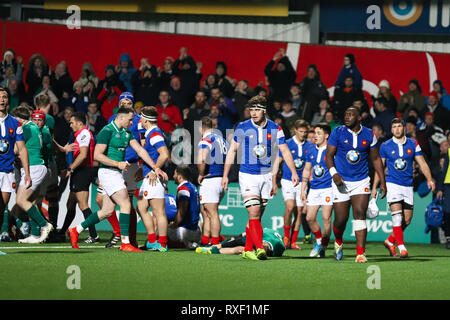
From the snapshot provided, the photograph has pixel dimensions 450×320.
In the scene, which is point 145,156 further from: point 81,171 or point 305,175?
point 305,175

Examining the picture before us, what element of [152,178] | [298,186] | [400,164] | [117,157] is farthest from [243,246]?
[298,186]

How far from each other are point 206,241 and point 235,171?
5.53 m

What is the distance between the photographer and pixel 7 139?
460 inches

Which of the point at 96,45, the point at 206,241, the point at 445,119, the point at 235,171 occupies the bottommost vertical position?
the point at 206,241

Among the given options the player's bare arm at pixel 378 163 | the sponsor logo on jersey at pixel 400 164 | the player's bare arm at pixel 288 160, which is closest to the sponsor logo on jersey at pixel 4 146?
the player's bare arm at pixel 288 160

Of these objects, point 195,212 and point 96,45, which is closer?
point 195,212

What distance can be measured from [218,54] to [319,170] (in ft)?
36.2

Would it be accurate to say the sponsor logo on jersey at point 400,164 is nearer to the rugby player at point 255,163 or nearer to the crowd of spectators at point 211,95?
the rugby player at point 255,163

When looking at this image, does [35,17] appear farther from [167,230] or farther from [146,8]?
[167,230]

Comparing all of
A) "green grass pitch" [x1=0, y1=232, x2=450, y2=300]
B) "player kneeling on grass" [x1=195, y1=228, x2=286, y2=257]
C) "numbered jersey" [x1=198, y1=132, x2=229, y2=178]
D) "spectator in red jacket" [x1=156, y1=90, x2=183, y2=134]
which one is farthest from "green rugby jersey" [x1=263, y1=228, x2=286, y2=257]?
"spectator in red jacket" [x1=156, y1=90, x2=183, y2=134]

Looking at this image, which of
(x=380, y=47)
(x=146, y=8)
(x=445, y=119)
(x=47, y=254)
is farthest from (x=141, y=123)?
(x=380, y=47)

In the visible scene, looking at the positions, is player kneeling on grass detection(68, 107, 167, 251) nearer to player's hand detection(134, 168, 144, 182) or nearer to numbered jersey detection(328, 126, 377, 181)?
player's hand detection(134, 168, 144, 182)
